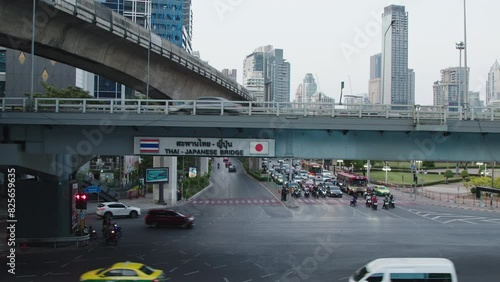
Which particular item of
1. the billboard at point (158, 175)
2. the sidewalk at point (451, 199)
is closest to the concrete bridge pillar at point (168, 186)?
the billboard at point (158, 175)

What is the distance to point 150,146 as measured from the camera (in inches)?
832

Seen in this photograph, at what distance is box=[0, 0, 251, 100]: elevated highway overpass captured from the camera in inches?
898

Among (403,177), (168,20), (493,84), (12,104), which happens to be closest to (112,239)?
(12,104)

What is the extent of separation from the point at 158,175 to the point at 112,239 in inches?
769

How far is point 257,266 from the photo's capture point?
20.3 metres

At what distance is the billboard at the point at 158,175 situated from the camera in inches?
1743

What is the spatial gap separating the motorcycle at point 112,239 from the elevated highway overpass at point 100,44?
10151 mm

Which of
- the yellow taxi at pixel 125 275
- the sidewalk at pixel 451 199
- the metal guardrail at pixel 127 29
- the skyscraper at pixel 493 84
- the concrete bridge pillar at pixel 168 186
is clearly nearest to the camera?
the yellow taxi at pixel 125 275

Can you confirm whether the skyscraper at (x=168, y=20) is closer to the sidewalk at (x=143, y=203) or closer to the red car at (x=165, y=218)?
the sidewalk at (x=143, y=203)

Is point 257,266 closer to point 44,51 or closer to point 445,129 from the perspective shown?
point 445,129

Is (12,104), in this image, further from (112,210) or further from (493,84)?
(493,84)

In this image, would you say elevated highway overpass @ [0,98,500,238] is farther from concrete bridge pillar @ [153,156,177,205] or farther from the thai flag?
concrete bridge pillar @ [153,156,177,205]

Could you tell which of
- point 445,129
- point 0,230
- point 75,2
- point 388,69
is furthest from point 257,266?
point 388,69

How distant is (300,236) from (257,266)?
338 inches
